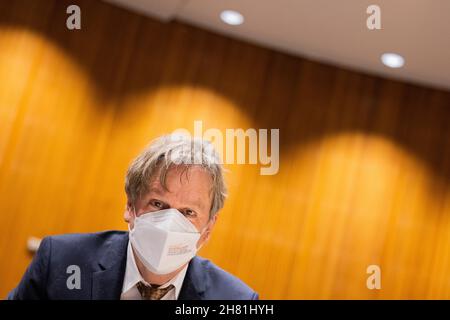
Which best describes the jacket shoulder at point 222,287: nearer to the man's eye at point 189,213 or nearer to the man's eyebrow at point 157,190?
the man's eye at point 189,213

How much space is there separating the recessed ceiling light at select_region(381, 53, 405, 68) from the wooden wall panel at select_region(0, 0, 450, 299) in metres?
0.29

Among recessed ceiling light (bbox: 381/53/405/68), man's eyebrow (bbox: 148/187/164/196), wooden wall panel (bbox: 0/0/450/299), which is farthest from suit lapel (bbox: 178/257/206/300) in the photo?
recessed ceiling light (bbox: 381/53/405/68)

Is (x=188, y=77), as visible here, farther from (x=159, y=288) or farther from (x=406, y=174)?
(x=159, y=288)

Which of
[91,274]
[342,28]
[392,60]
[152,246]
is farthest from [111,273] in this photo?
[392,60]

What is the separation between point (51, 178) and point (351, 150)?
7.50 ft

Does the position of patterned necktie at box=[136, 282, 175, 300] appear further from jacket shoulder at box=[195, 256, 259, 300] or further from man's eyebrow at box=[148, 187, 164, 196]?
man's eyebrow at box=[148, 187, 164, 196]

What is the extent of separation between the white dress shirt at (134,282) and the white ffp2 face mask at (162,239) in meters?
0.03

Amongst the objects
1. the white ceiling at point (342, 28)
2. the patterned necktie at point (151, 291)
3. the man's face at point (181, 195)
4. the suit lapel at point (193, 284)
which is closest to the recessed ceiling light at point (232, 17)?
the white ceiling at point (342, 28)

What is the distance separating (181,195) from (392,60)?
9.71 feet

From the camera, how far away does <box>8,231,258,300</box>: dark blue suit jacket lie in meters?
2.31

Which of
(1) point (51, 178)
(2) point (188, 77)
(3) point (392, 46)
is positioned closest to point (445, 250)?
(3) point (392, 46)

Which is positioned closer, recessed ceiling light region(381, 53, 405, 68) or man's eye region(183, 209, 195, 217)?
man's eye region(183, 209, 195, 217)

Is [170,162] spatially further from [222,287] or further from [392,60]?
[392,60]

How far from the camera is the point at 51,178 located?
4.55 m
